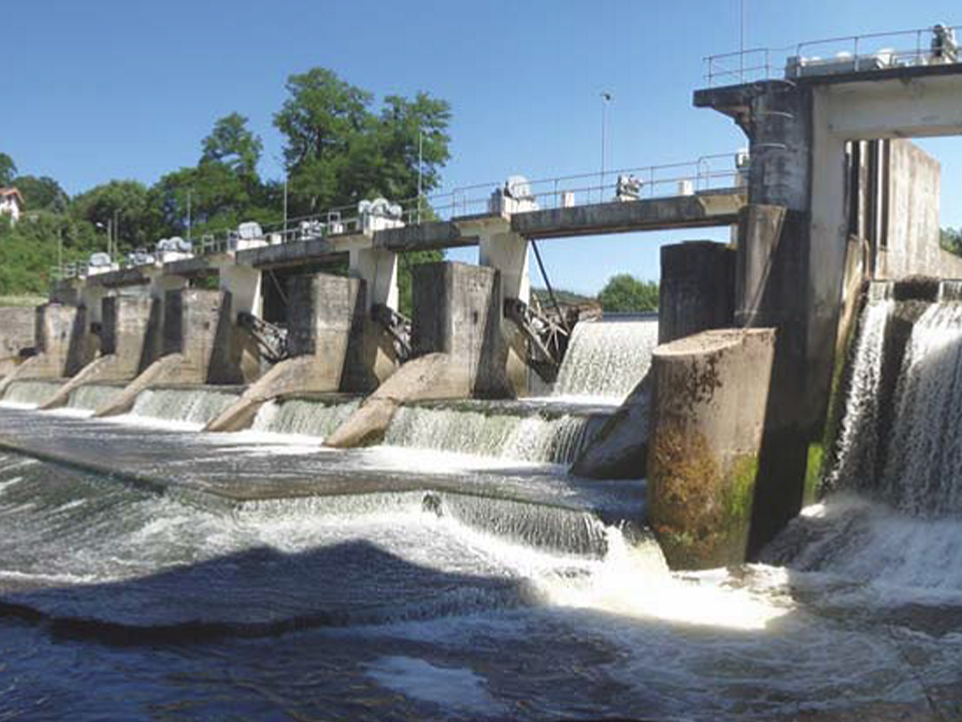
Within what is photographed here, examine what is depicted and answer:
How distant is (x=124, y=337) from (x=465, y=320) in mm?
14981

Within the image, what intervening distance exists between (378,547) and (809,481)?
5291mm

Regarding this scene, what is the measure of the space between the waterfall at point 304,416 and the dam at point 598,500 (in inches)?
2.8

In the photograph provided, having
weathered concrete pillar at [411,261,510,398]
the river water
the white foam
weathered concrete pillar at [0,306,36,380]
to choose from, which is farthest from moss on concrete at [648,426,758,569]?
weathered concrete pillar at [0,306,36,380]

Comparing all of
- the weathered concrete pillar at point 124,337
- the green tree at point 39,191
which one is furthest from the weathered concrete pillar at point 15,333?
the green tree at point 39,191

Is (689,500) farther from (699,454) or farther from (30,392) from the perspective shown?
(30,392)

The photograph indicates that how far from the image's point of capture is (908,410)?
11664 millimetres

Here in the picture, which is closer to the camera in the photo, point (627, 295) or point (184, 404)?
point (184, 404)

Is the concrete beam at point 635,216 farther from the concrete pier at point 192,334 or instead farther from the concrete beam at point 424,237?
the concrete pier at point 192,334

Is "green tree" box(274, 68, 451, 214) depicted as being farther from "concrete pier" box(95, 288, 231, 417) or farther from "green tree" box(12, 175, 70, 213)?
"green tree" box(12, 175, 70, 213)

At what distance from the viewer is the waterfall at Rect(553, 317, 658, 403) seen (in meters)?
19.4

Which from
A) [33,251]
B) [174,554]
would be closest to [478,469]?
[174,554]

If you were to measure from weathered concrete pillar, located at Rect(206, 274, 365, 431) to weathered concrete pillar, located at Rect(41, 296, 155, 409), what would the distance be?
29.8ft

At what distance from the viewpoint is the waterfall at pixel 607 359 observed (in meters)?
19.4

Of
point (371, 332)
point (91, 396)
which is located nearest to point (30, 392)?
point (91, 396)
